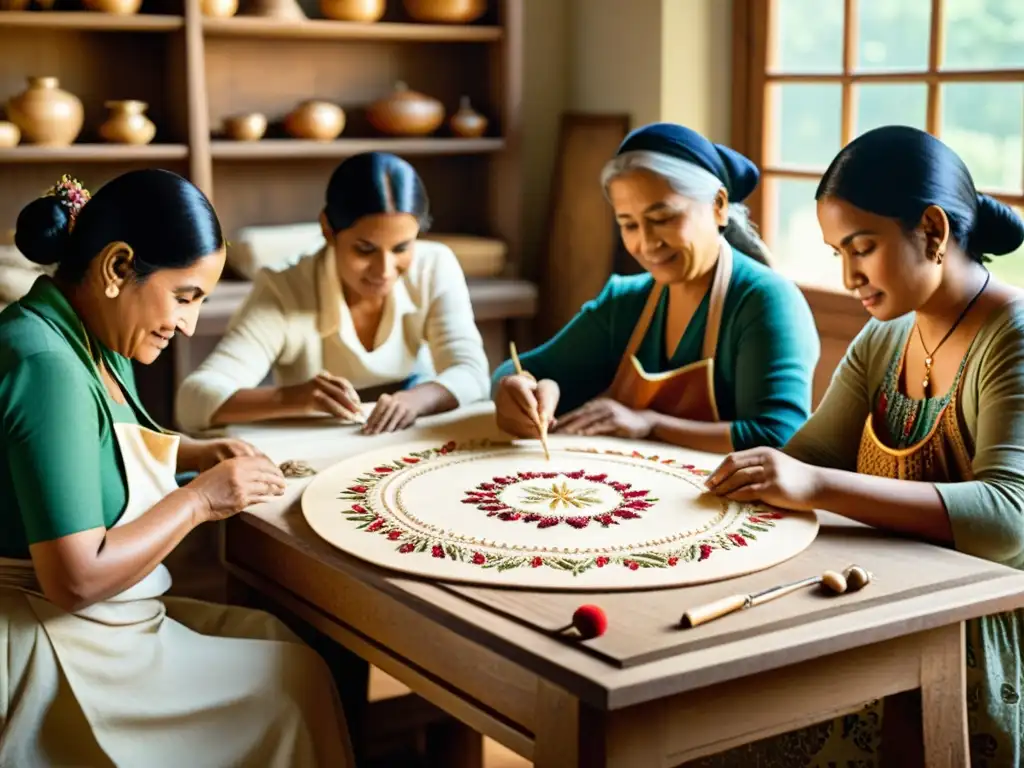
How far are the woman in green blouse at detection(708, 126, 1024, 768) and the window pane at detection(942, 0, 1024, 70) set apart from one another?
148 centimetres

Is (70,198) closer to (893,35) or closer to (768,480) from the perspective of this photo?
(768,480)

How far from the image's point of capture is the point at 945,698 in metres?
1.69

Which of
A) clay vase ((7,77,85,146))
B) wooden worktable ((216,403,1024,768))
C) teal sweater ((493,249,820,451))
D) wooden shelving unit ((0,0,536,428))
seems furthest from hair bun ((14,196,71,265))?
clay vase ((7,77,85,146))

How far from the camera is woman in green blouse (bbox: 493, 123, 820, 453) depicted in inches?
94.3

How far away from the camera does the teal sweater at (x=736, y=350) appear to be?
2387 millimetres

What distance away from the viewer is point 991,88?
3299 millimetres

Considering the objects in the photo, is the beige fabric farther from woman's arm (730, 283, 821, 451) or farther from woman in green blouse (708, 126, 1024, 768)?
woman in green blouse (708, 126, 1024, 768)

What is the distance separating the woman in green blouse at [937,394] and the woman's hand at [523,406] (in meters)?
0.49

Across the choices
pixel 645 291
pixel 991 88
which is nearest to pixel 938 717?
pixel 645 291

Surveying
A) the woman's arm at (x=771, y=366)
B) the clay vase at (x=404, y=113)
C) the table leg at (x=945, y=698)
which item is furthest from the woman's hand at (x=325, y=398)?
the clay vase at (x=404, y=113)

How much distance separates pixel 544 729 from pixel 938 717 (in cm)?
55

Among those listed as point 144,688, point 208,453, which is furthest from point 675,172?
point 144,688

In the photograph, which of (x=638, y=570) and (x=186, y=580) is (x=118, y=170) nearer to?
(x=186, y=580)

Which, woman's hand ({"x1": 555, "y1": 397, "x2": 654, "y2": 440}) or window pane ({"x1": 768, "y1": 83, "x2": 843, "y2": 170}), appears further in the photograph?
window pane ({"x1": 768, "y1": 83, "x2": 843, "y2": 170})
